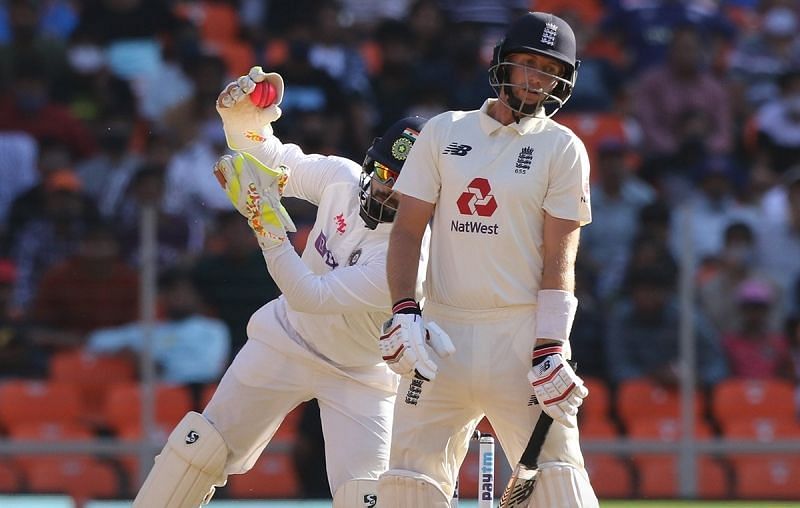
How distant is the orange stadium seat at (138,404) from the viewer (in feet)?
29.5

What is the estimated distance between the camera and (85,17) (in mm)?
11969

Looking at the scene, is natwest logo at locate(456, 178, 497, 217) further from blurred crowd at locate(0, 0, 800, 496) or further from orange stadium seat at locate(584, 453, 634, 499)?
orange stadium seat at locate(584, 453, 634, 499)

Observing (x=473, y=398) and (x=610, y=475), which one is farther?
(x=610, y=475)

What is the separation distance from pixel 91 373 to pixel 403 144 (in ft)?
13.1

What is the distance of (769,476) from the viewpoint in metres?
9.21

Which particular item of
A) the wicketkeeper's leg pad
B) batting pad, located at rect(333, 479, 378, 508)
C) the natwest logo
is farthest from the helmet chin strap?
batting pad, located at rect(333, 479, 378, 508)

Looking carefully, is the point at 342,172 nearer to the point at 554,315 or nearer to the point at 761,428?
the point at 554,315

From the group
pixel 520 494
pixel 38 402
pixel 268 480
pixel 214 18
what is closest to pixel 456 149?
pixel 520 494

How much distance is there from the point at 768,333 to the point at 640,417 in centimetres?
97

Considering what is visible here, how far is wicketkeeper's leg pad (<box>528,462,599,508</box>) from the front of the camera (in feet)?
16.5

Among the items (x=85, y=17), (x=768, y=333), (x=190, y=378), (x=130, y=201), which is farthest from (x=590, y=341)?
(x=85, y=17)

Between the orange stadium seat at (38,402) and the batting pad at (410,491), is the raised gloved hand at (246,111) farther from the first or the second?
the orange stadium seat at (38,402)

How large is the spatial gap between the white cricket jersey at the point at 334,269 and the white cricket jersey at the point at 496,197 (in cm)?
46

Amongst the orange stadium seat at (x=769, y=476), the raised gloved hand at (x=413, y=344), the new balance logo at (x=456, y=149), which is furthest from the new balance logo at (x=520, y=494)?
the orange stadium seat at (x=769, y=476)
